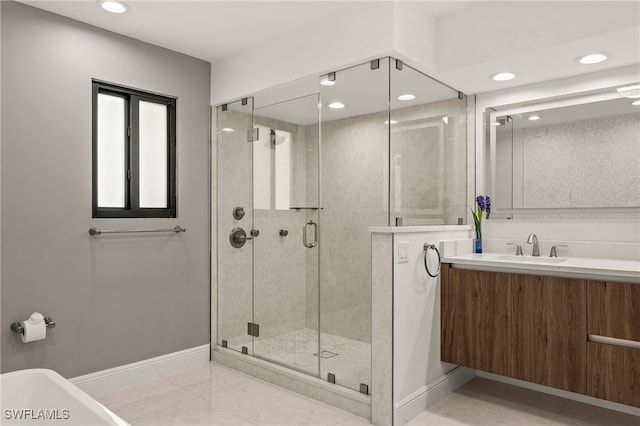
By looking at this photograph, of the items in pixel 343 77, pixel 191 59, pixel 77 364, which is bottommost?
pixel 77 364


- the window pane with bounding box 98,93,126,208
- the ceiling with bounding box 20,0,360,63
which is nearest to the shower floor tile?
the window pane with bounding box 98,93,126,208

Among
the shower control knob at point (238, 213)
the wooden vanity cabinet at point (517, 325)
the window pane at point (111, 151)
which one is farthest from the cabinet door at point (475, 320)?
the window pane at point (111, 151)

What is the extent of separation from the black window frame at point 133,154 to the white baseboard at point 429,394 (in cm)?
208

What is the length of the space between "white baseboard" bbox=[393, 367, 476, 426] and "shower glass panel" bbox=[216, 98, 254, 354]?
1.27 m

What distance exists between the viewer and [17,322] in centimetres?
246

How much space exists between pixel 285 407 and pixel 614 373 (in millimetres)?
1788

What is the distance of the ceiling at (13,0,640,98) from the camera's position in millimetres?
2211

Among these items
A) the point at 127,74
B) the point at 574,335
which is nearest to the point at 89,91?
the point at 127,74

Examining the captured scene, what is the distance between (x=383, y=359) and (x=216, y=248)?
1.70 metres

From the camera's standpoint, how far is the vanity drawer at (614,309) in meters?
2.10

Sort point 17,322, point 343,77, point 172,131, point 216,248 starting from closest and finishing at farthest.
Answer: point 17,322
point 343,77
point 172,131
point 216,248

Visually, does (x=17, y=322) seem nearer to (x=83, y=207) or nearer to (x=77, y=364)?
(x=77, y=364)

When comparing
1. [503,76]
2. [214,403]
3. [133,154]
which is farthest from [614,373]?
[133,154]

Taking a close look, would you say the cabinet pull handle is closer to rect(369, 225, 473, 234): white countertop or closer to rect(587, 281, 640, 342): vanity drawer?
rect(587, 281, 640, 342): vanity drawer
